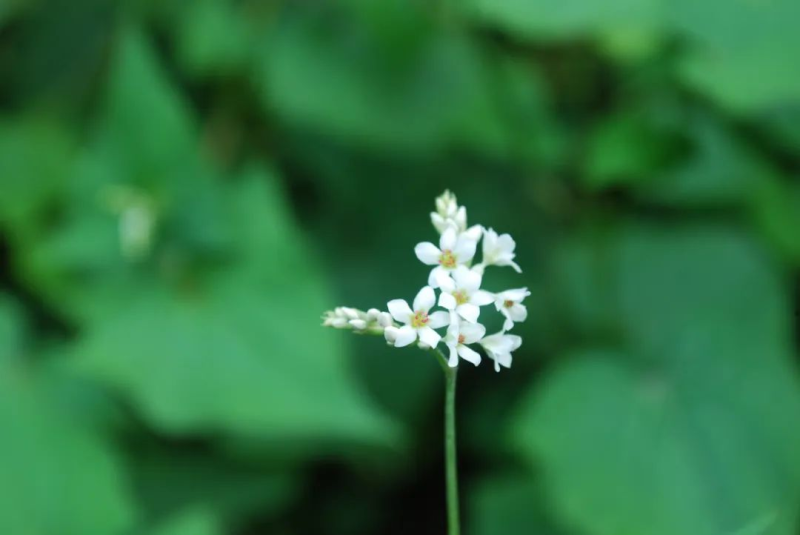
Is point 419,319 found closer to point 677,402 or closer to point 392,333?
point 392,333

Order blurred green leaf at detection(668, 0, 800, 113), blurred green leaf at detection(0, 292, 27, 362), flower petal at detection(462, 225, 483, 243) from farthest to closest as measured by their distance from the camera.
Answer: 1. blurred green leaf at detection(0, 292, 27, 362)
2. blurred green leaf at detection(668, 0, 800, 113)
3. flower petal at detection(462, 225, 483, 243)

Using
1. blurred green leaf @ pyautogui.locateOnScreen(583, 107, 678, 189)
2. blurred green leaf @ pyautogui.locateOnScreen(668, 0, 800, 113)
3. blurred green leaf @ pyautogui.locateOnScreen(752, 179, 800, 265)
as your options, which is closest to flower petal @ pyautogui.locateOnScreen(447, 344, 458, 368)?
blurred green leaf @ pyautogui.locateOnScreen(583, 107, 678, 189)

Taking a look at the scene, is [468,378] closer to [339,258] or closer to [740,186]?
[339,258]

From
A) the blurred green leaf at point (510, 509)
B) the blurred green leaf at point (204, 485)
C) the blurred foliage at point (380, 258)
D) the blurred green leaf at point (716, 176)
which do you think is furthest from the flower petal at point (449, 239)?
the blurred green leaf at point (716, 176)

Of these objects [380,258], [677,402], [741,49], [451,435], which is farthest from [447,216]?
[380,258]

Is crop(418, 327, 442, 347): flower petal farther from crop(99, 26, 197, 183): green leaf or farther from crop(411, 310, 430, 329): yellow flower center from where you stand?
crop(99, 26, 197, 183): green leaf

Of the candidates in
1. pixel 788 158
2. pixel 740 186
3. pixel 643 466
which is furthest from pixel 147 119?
pixel 788 158

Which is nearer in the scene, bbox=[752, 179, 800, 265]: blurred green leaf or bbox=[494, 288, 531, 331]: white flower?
bbox=[494, 288, 531, 331]: white flower
